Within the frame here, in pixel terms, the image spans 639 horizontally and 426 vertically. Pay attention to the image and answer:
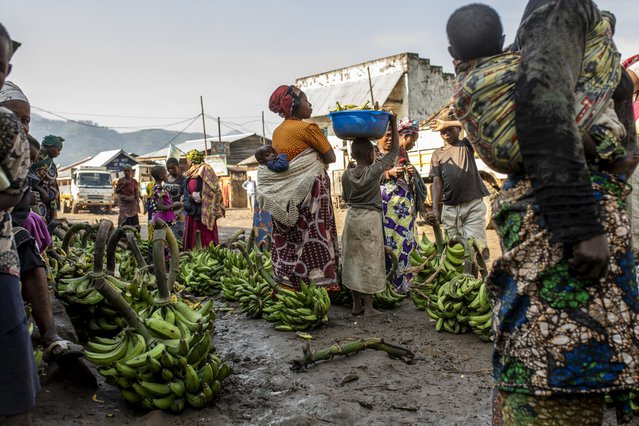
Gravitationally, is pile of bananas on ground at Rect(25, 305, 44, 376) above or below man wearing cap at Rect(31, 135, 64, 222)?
below

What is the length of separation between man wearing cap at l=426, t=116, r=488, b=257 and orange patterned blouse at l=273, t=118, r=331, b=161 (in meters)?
1.42

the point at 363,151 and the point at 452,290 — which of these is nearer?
the point at 452,290

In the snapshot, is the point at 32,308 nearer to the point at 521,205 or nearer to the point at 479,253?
the point at 521,205

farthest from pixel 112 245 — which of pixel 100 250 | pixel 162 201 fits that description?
pixel 162 201

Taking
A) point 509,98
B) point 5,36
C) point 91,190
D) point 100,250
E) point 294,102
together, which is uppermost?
point 91,190

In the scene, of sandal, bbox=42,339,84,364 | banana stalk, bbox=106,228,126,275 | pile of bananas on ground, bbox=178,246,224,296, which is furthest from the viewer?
pile of bananas on ground, bbox=178,246,224,296

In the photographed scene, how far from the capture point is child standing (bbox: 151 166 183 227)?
812cm

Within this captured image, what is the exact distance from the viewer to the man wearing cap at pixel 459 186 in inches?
→ 219

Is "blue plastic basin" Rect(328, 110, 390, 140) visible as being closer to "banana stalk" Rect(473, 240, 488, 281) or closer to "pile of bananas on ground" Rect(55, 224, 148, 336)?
"banana stalk" Rect(473, 240, 488, 281)

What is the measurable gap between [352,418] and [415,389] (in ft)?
1.73

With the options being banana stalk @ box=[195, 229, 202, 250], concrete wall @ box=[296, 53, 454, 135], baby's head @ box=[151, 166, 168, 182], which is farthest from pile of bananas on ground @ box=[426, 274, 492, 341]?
concrete wall @ box=[296, 53, 454, 135]

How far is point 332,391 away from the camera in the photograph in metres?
3.13

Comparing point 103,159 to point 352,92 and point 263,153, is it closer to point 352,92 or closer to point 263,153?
point 352,92

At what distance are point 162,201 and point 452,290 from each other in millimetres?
5481
